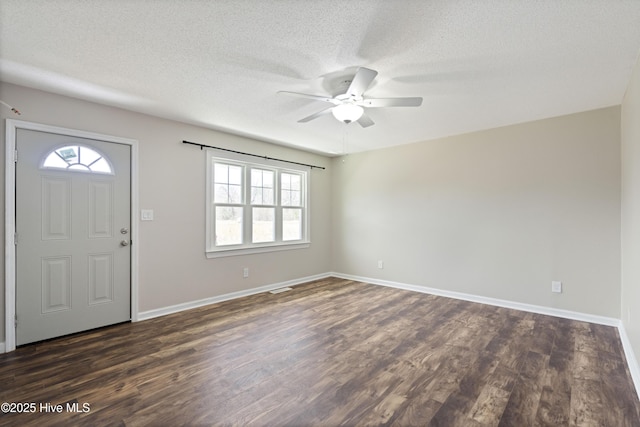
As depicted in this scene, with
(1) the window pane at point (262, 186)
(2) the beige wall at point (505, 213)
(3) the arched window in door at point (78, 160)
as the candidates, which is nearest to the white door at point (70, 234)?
(3) the arched window in door at point (78, 160)

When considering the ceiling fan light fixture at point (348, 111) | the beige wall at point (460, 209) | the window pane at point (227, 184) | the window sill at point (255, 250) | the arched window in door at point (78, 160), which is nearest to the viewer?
the ceiling fan light fixture at point (348, 111)

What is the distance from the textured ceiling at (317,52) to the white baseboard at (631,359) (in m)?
2.35

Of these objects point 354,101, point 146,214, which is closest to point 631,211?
point 354,101

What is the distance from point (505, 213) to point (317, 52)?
132 inches

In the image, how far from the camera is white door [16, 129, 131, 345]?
9.10ft

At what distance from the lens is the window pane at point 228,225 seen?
435 cm

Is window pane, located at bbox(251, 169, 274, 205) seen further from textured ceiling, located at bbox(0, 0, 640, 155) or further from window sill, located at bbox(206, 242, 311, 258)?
textured ceiling, located at bbox(0, 0, 640, 155)

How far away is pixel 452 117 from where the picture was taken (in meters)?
3.62

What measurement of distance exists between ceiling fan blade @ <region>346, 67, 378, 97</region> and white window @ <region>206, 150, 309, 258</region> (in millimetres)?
2508

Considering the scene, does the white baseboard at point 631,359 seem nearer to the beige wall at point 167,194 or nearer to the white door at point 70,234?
the beige wall at point 167,194

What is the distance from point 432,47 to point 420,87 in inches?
27.5

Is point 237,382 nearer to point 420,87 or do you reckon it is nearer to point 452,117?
Result: point 420,87

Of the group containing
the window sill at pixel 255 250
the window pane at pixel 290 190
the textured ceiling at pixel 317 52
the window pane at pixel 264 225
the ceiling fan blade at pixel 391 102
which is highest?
the textured ceiling at pixel 317 52

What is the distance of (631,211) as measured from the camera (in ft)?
8.57
